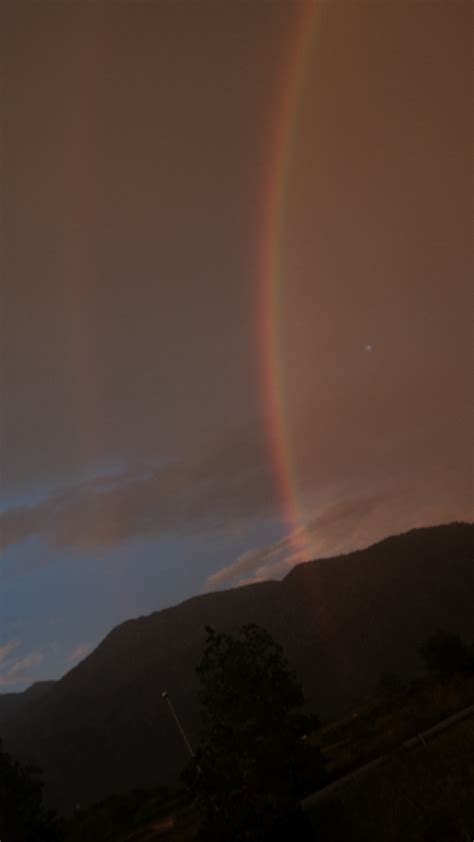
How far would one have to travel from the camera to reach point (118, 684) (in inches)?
5148

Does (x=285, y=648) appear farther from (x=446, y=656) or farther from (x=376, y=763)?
(x=376, y=763)

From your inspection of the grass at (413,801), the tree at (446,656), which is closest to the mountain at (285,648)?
the tree at (446,656)

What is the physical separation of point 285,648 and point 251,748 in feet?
359

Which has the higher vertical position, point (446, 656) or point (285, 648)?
point (285, 648)

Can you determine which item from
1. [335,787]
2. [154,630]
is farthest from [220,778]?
[154,630]

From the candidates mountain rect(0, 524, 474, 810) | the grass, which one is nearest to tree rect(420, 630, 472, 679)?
mountain rect(0, 524, 474, 810)

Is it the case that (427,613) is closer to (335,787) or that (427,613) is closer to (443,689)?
(443,689)

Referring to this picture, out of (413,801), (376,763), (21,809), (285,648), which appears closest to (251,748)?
(413,801)

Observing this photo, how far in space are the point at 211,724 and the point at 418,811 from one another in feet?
20.3

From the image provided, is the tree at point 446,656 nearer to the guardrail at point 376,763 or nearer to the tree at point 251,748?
the guardrail at point 376,763

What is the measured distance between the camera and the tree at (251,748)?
15.3 metres

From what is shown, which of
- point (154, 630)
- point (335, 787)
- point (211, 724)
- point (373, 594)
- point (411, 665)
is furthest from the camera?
point (154, 630)

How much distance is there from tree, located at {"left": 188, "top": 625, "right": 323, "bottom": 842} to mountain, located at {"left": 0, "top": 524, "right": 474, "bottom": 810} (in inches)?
2869

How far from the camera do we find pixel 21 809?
2747cm
